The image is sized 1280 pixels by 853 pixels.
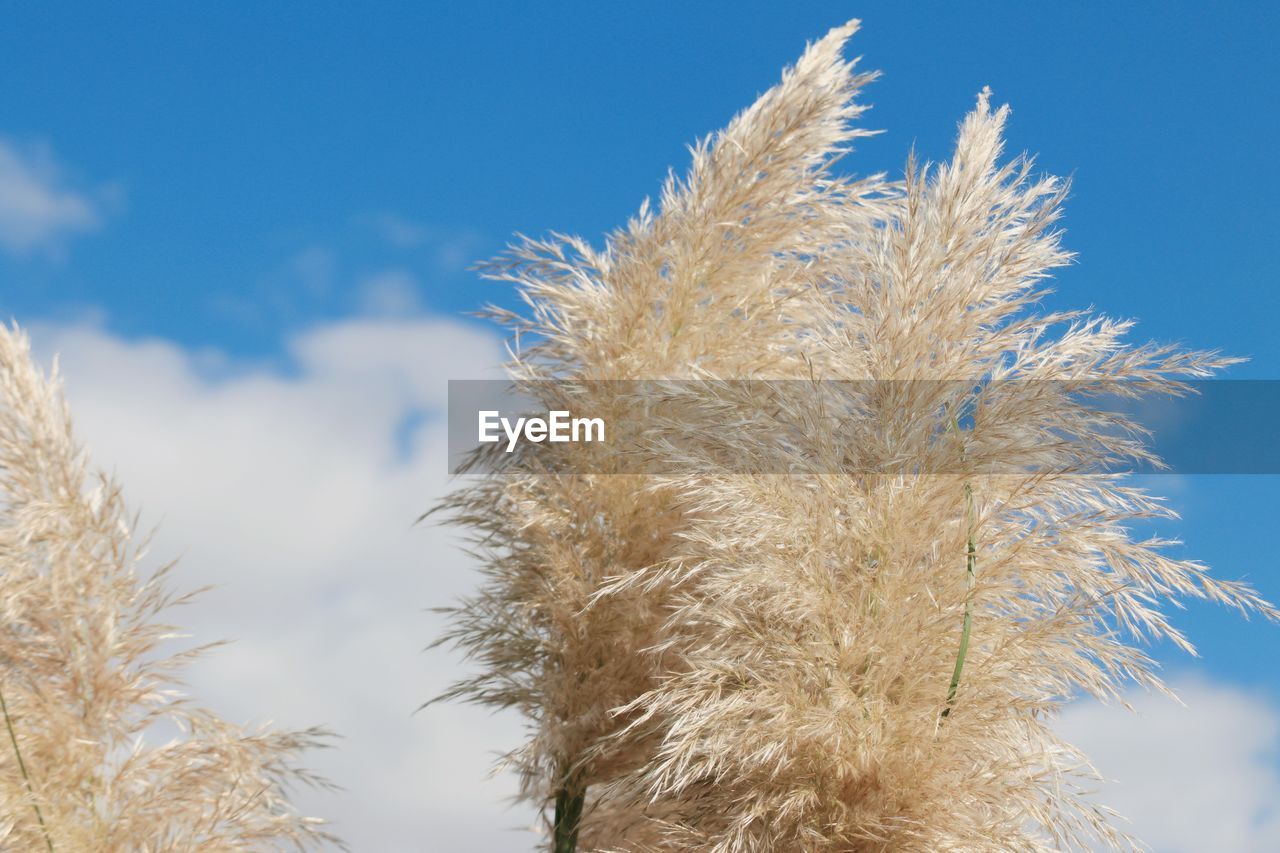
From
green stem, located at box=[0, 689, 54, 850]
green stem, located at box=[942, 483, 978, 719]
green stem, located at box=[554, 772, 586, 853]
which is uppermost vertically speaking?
green stem, located at box=[942, 483, 978, 719]

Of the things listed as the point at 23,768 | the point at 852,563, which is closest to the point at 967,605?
the point at 852,563

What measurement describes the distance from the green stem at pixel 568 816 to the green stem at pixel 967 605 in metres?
1.14

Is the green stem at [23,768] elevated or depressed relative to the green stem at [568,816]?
elevated

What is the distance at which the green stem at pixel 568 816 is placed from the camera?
338 centimetres

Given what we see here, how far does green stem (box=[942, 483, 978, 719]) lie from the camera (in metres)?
2.70

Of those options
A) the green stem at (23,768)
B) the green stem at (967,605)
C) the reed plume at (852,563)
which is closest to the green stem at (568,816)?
the reed plume at (852,563)

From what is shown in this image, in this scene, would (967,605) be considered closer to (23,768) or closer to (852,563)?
(852,563)

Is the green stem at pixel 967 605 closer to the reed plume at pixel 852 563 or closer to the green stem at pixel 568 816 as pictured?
the reed plume at pixel 852 563

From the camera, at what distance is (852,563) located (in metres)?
2.74

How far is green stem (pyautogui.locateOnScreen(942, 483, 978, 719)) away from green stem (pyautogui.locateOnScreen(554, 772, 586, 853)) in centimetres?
114

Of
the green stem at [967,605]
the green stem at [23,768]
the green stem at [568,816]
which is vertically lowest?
the green stem at [568,816]

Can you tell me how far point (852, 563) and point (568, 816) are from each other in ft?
3.96

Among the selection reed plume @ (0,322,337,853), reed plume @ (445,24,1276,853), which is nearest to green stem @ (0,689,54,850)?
reed plume @ (0,322,337,853)

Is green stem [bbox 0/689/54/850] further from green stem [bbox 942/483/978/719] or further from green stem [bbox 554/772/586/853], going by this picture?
green stem [bbox 942/483/978/719]
